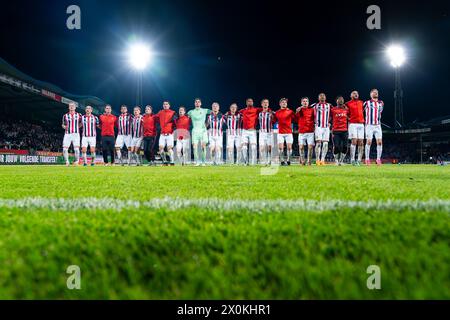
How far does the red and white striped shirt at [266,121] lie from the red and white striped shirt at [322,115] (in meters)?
1.94

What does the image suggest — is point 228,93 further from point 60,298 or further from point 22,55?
point 60,298

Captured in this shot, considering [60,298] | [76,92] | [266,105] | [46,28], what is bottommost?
[60,298]

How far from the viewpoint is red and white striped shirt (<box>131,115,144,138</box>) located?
516 inches

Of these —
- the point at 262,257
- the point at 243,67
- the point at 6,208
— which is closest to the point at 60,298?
the point at 262,257

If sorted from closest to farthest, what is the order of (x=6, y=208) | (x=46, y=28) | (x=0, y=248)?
1. (x=0, y=248)
2. (x=6, y=208)
3. (x=46, y=28)

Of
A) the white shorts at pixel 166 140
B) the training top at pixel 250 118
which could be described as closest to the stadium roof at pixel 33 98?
the white shorts at pixel 166 140

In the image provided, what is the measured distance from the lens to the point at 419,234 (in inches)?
56.9

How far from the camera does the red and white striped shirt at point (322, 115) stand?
35.8 ft

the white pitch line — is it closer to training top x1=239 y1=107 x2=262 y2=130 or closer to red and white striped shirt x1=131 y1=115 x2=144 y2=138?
training top x1=239 y1=107 x2=262 y2=130

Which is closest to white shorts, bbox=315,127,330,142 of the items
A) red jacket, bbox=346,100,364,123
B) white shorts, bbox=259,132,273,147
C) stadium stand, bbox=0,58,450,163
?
red jacket, bbox=346,100,364,123

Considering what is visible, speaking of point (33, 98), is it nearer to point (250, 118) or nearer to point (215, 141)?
point (215, 141)

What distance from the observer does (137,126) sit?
13102mm

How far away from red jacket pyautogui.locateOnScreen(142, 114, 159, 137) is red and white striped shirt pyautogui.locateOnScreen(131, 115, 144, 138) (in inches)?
9.0

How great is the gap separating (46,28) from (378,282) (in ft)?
132
